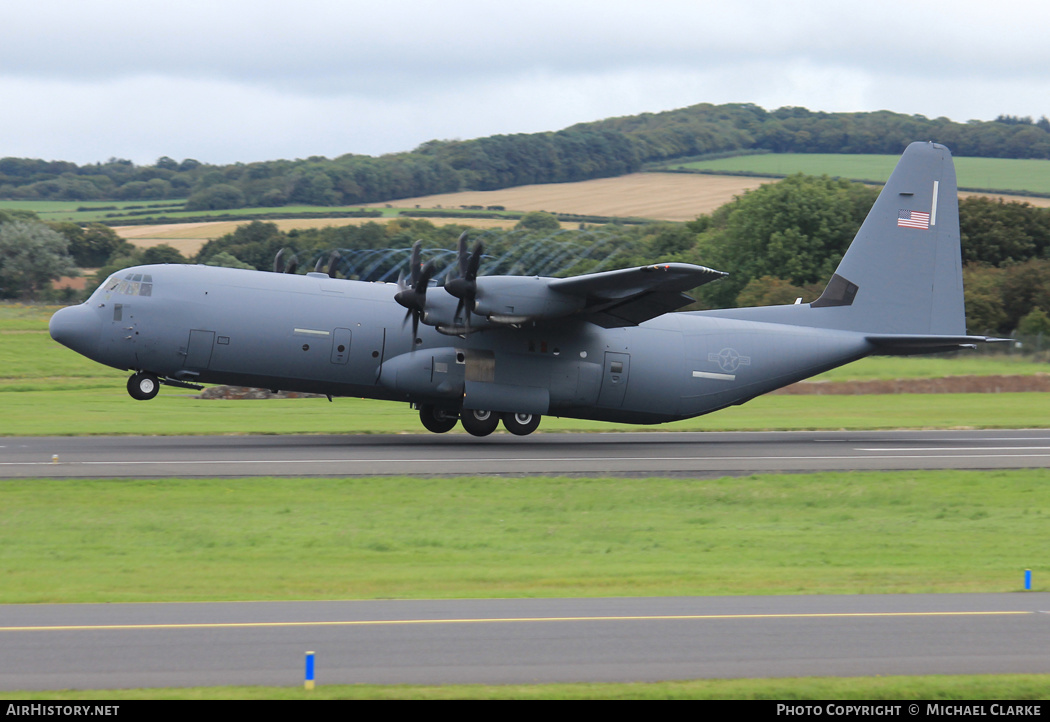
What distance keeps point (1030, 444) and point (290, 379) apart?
1867 cm

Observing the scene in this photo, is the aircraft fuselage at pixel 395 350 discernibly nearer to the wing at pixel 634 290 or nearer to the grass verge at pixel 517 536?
the wing at pixel 634 290

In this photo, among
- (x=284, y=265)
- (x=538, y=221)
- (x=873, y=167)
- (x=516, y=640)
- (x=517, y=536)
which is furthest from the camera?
(x=873, y=167)

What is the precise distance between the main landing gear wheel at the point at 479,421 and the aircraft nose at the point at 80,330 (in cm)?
863

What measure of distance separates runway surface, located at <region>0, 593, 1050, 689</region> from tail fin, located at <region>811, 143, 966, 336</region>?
17.6 metres

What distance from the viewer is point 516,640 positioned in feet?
29.0

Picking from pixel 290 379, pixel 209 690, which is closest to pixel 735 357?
pixel 290 379

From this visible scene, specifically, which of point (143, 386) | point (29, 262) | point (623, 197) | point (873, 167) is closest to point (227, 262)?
point (29, 262)

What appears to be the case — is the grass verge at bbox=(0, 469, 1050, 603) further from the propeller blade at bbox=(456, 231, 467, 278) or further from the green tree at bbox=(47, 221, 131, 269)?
the green tree at bbox=(47, 221, 131, 269)

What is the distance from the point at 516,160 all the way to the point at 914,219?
68978mm

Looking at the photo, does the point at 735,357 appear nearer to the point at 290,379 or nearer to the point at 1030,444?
the point at 1030,444

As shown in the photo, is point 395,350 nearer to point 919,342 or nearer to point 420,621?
point 919,342

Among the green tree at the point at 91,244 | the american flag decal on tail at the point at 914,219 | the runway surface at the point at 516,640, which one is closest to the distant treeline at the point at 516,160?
the green tree at the point at 91,244

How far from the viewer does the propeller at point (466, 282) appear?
74.1 feet

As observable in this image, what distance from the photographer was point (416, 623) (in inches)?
372
